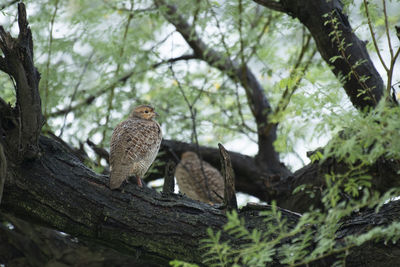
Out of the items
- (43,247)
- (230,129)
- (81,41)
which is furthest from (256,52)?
(43,247)

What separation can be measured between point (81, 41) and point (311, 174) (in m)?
3.85

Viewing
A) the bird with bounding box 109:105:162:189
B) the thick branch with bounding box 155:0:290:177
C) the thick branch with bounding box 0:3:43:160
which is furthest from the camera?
the thick branch with bounding box 155:0:290:177

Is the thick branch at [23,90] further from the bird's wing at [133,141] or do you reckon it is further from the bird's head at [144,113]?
the bird's head at [144,113]

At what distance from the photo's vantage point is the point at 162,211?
395 cm

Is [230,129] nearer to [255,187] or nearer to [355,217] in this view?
[255,187]

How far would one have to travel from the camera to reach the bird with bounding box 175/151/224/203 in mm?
7828

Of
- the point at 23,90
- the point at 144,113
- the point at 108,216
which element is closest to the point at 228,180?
the point at 108,216

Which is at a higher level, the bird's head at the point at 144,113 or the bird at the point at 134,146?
the bird's head at the point at 144,113

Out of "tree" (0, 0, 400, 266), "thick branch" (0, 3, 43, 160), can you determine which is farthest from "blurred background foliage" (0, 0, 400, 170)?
"thick branch" (0, 3, 43, 160)

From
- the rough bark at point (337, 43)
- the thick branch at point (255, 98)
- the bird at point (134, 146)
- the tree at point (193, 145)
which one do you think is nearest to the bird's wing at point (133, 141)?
the bird at point (134, 146)

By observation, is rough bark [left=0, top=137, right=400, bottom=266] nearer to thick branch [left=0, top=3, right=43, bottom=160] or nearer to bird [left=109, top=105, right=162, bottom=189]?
thick branch [left=0, top=3, right=43, bottom=160]

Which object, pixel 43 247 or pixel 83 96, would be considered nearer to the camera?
pixel 43 247

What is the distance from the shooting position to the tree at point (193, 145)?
2.84 m

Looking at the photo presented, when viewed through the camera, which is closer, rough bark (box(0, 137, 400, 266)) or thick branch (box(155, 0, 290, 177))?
rough bark (box(0, 137, 400, 266))
